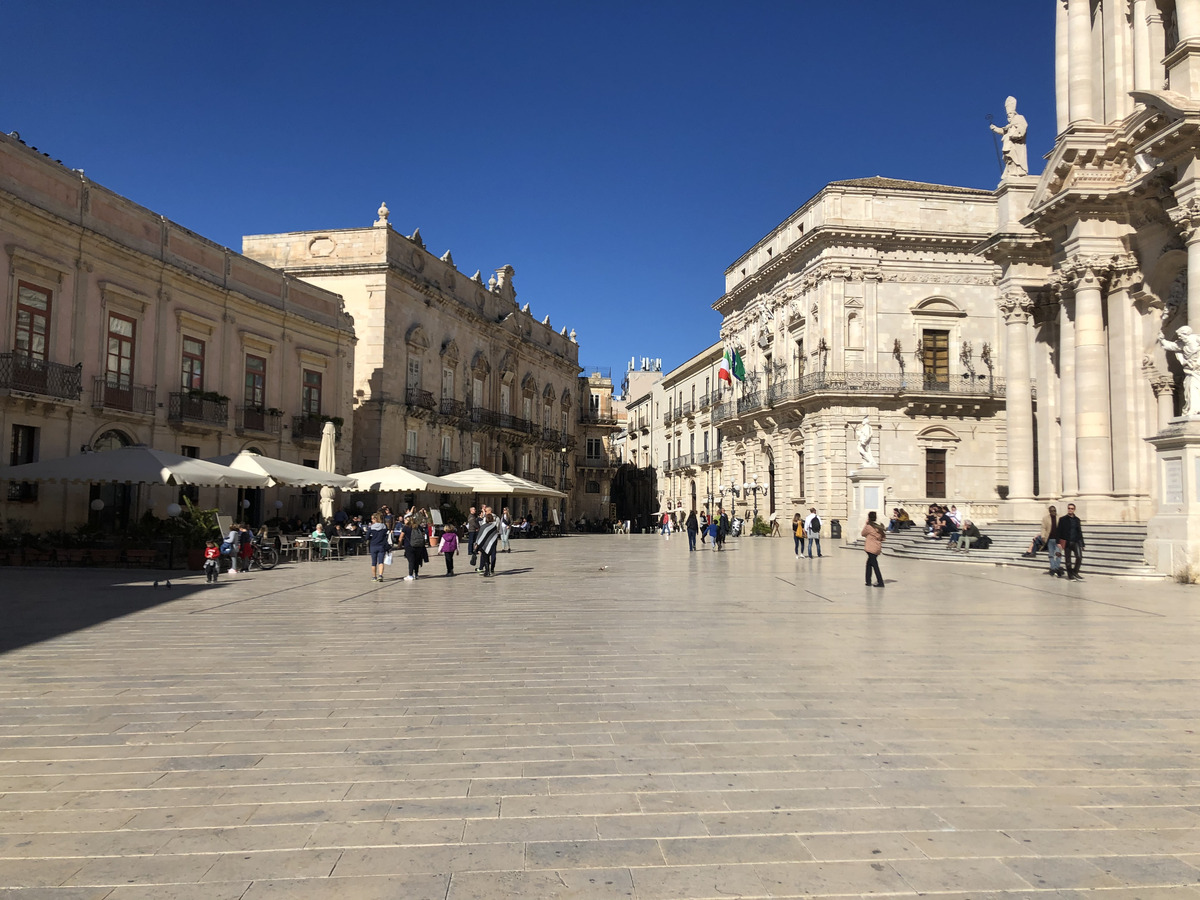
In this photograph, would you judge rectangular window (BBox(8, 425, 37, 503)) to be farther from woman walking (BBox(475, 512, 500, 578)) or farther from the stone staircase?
the stone staircase

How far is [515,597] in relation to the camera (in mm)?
11758

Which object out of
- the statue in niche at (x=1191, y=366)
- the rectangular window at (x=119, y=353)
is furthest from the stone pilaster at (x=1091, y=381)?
the rectangular window at (x=119, y=353)

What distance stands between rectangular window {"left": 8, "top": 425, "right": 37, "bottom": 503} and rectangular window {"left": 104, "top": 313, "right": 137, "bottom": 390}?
233 centimetres

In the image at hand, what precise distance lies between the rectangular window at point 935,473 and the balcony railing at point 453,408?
20.4 metres

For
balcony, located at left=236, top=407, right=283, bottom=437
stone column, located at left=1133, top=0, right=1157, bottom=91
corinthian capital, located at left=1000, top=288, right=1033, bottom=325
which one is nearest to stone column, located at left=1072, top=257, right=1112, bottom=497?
corinthian capital, located at left=1000, top=288, right=1033, bottom=325

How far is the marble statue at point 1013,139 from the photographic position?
77.2 ft

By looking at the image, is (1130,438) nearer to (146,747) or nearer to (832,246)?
(832,246)

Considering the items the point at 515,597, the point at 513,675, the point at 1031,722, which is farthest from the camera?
the point at 515,597

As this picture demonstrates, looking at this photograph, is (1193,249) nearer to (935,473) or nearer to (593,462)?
(935,473)

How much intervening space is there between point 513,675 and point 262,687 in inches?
67.2

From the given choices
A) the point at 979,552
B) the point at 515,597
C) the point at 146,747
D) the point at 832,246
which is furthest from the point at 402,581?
the point at 832,246

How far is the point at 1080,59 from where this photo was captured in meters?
20.1

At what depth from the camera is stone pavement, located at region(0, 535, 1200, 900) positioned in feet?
9.45

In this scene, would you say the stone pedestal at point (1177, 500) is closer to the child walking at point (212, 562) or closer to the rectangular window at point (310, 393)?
the child walking at point (212, 562)
